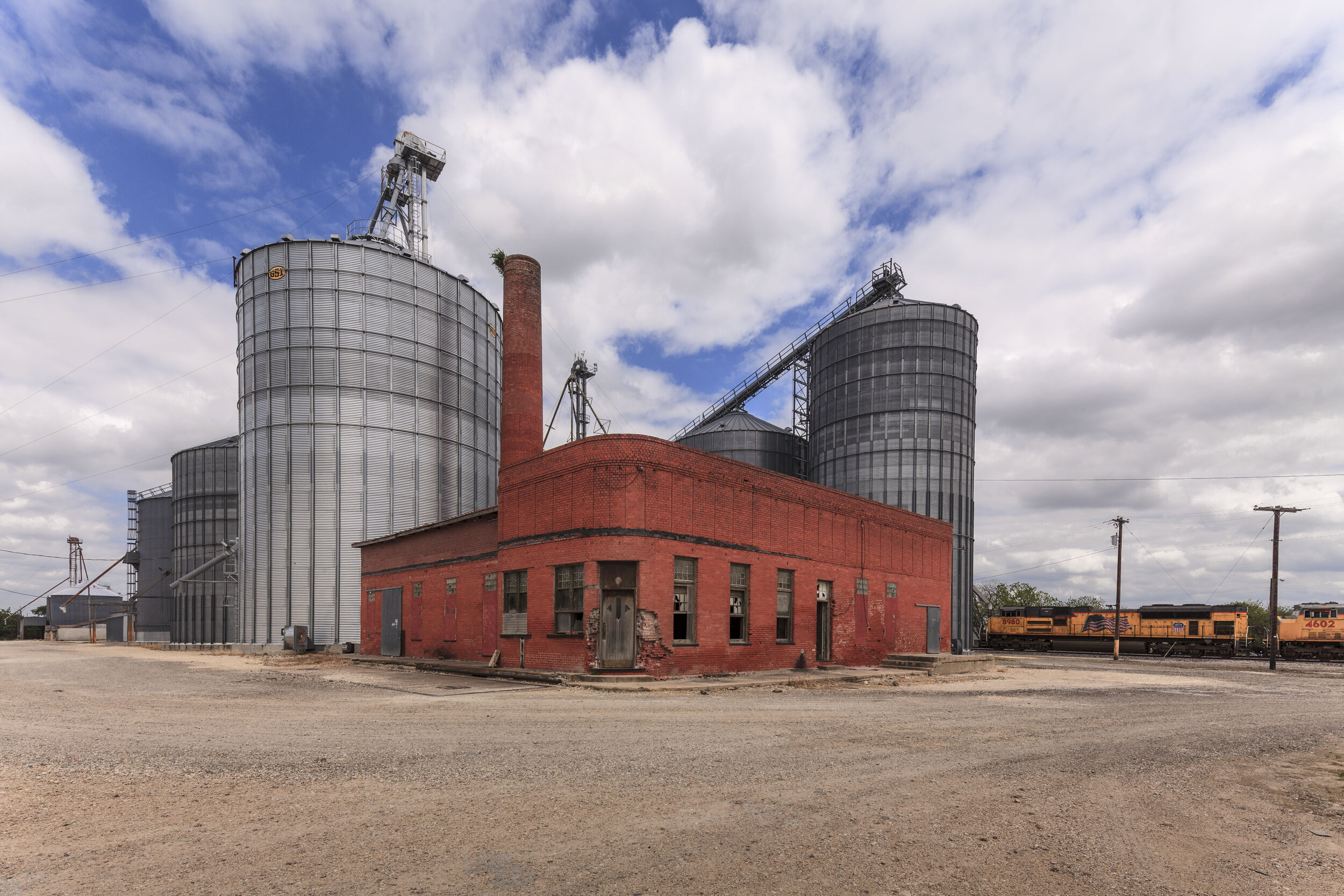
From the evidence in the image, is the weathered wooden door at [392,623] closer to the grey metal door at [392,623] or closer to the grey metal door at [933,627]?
the grey metal door at [392,623]

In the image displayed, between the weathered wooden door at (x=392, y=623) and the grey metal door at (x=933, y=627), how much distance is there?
2466cm

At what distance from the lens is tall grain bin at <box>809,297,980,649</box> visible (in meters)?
45.6

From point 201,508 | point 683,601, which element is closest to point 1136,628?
A: point 683,601

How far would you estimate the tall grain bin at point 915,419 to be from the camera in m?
45.6

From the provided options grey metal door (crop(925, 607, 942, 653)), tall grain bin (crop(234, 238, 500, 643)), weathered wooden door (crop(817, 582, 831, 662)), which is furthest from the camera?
tall grain bin (crop(234, 238, 500, 643))

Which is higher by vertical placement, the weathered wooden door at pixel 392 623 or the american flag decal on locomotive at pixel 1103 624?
the weathered wooden door at pixel 392 623

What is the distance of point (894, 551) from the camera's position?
32.7m

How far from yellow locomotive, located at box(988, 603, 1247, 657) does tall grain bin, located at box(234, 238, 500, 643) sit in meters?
41.7

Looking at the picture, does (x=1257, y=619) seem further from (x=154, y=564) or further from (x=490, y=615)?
(x=154, y=564)

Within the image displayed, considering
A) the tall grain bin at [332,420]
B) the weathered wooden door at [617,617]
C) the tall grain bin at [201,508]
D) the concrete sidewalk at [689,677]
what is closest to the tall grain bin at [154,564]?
the tall grain bin at [201,508]

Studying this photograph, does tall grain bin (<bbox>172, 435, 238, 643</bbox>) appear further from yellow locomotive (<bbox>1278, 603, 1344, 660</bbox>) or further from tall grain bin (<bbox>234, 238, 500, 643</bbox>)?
yellow locomotive (<bbox>1278, 603, 1344, 660</bbox>)

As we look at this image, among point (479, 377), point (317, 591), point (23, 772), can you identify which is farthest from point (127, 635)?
point (23, 772)

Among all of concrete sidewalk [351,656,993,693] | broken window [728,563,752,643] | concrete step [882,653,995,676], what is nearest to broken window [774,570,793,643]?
concrete sidewalk [351,656,993,693]

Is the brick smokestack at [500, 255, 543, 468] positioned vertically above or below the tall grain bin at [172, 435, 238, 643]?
above
